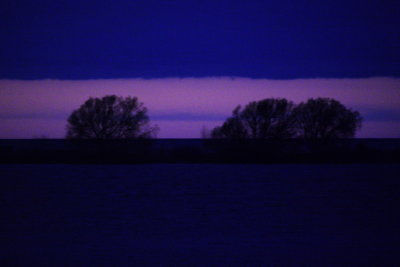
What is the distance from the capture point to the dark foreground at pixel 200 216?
607 centimetres

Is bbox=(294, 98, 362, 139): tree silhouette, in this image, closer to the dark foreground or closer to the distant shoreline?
the distant shoreline

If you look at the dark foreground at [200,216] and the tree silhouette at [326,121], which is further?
the tree silhouette at [326,121]

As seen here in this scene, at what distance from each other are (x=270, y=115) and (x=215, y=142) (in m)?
3.88

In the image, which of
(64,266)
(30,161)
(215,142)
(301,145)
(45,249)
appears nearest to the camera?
(64,266)

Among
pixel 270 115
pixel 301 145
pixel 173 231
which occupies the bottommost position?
pixel 173 231

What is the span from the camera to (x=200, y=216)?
376 inches

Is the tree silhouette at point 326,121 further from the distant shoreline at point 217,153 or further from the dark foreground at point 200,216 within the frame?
the dark foreground at point 200,216

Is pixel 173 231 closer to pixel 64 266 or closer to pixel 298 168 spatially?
pixel 64 266

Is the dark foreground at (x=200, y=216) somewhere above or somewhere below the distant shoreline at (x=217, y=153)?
below

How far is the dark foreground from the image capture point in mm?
6066

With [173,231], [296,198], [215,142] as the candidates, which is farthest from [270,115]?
[173,231]

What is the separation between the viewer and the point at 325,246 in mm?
6695

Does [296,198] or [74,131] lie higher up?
[74,131]

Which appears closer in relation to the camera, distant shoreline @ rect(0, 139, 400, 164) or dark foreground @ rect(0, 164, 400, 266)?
dark foreground @ rect(0, 164, 400, 266)
